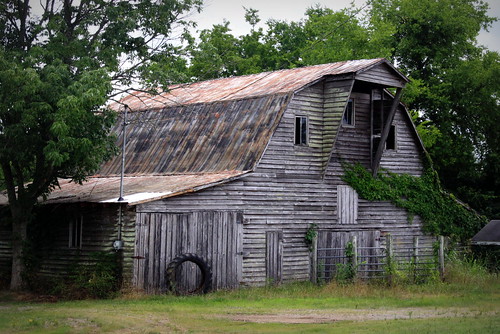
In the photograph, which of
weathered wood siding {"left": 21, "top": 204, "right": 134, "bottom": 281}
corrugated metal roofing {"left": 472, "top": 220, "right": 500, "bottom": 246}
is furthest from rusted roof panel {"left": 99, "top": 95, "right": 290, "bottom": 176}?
corrugated metal roofing {"left": 472, "top": 220, "right": 500, "bottom": 246}

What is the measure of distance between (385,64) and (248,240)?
8457 millimetres

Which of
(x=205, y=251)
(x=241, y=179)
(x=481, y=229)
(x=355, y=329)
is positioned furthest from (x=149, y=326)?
(x=481, y=229)

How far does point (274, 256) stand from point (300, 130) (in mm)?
4628

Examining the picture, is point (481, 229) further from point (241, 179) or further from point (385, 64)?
point (241, 179)

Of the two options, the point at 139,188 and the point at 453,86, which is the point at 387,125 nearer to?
the point at 139,188

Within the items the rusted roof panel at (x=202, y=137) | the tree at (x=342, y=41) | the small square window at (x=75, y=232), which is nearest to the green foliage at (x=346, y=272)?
the rusted roof panel at (x=202, y=137)

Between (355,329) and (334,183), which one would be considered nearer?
(355,329)

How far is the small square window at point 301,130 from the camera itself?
28.8m

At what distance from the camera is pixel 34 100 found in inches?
954

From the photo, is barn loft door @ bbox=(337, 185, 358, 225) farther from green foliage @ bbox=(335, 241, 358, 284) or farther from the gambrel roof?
the gambrel roof

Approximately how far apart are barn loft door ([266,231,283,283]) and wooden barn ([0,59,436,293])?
36mm

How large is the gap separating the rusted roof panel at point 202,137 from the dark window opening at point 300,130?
3.18 ft

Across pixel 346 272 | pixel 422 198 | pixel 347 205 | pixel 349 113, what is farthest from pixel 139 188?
pixel 422 198

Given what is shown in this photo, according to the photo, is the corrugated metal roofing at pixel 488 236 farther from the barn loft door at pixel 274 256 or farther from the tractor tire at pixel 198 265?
the tractor tire at pixel 198 265
